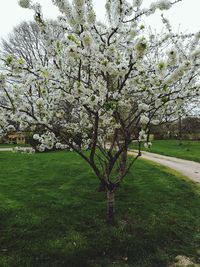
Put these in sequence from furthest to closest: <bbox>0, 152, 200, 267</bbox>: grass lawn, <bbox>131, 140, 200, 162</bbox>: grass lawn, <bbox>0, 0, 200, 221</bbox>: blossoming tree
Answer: <bbox>131, 140, 200, 162</bbox>: grass lawn < <bbox>0, 152, 200, 267</bbox>: grass lawn < <bbox>0, 0, 200, 221</bbox>: blossoming tree

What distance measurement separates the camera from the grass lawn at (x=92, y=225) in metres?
5.16

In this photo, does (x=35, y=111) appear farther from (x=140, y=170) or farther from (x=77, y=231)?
(x=140, y=170)

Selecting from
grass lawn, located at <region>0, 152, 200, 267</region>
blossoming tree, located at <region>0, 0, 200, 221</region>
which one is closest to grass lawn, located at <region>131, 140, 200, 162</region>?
grass lawn, located at <region>0, 152, 200, 267</region>

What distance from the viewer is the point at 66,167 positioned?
Result: 44.1 ft

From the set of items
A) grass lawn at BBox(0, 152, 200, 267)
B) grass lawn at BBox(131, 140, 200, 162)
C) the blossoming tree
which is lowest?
grass lawn at BBox(0, 152, 200, 267)

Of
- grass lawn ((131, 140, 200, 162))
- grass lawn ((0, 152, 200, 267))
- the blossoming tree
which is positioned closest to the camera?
the blossoming tree

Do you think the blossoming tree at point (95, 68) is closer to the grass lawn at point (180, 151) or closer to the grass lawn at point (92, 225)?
the grass lawn at point (92, 225)

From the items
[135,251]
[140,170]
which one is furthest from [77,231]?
[140,170]

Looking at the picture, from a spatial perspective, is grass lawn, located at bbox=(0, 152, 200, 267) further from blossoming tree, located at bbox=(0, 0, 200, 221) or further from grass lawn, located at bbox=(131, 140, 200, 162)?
grass lawn, located at bbox=(131, 140, 200, 162)

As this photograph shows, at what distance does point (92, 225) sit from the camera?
20.9ft

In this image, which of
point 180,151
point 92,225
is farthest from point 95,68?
point 180,151

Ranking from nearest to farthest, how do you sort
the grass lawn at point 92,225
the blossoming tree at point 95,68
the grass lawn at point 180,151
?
1. the blossoming tree at point 95,68
2. the grass lawn at point 92,225
3. the grass lawn at point 180,151

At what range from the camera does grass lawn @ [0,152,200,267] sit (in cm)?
516

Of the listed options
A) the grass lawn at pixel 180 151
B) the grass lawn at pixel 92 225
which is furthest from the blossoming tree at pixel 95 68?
the grass lawn at pixel 180 151
